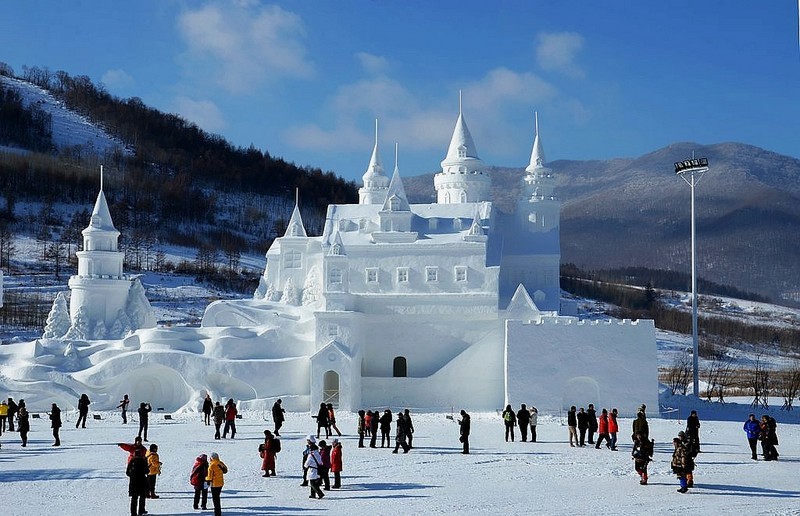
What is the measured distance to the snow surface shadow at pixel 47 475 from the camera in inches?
867

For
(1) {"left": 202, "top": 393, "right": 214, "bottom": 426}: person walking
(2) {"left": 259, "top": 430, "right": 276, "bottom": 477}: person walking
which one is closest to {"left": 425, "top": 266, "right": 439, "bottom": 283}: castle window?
(1) {"left": 202, "top": 393, "right": 214, "bottom": 426}: person walking

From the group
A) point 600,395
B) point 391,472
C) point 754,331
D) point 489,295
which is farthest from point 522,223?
point 754,331

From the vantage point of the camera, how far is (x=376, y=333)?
159ft

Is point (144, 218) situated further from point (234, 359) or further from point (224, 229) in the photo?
point (234, 359)

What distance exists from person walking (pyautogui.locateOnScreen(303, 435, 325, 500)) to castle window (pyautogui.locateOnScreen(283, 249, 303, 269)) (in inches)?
1317

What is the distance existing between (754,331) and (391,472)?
95.1 metres

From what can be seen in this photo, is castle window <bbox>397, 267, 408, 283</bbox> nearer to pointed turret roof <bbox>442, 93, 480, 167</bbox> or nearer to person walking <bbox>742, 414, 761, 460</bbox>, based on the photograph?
pointed turret roof <bbox>442, 93, 480, 167</bbox>

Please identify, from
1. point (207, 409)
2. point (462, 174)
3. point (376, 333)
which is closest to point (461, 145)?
point (462, 174)

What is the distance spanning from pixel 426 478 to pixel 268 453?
3.60 metres

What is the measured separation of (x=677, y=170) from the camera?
4694 centimetres

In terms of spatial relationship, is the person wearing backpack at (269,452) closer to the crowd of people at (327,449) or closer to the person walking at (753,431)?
the crowd of people at (327,449)

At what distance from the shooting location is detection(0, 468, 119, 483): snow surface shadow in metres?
22.0

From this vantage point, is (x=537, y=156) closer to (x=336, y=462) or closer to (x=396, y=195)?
(x=396, y=195)

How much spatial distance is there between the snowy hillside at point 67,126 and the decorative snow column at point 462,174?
88.4m
